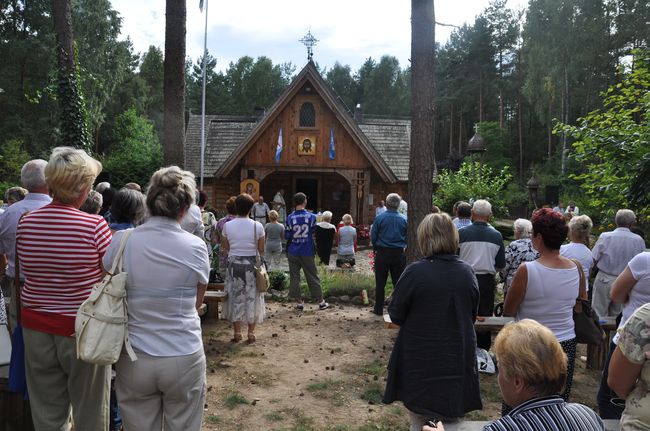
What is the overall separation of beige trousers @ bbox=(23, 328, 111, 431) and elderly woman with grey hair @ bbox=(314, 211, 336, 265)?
9042 mm

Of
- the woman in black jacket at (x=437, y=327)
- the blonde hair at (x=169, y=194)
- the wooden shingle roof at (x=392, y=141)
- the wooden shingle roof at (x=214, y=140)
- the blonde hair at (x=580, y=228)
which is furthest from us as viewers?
the wooden shingle roof at (x=392, y=141)

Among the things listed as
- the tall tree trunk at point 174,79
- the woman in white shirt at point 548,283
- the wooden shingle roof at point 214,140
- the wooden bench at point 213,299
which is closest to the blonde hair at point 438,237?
the woman in white shirt at point 548,283

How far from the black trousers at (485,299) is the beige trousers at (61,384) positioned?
14.3ft

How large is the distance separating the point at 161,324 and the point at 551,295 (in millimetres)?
2602

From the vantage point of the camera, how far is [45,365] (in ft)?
10.2

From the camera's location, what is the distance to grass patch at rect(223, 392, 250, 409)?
5.18 metres

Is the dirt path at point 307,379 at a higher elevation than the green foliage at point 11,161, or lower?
lower

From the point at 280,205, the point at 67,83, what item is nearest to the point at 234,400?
the point at 67,83

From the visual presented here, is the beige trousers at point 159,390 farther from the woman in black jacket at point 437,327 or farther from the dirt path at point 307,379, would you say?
the dirt path at point 307,379

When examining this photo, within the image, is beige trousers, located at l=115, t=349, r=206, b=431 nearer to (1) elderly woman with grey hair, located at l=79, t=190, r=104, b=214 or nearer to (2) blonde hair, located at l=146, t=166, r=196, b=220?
(2) blonde hair, located at l=146, t=166, r=196, b=220

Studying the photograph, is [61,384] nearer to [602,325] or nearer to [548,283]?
[548,283]

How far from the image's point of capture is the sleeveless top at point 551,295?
378 centimetres

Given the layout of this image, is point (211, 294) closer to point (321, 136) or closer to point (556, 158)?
point (321, 136)

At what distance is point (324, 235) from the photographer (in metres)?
12.3
